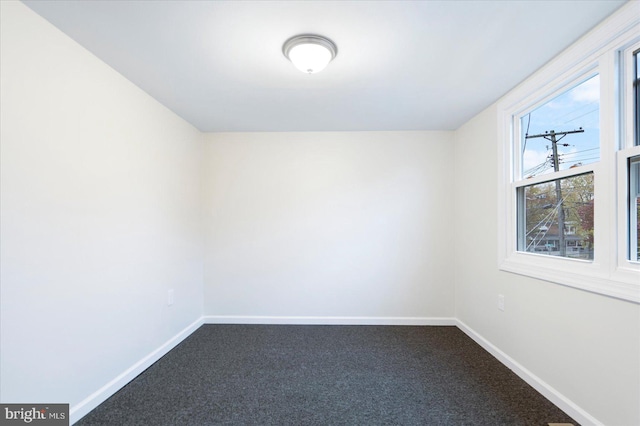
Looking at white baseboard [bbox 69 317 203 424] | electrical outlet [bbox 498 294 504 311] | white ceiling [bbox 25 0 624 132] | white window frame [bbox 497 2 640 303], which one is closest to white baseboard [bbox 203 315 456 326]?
white baseboard [bbox 69 317 203 424]

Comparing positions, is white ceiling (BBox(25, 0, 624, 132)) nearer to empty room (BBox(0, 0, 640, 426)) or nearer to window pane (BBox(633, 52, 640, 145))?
empty room (BBox(0, 0, 640, 426))

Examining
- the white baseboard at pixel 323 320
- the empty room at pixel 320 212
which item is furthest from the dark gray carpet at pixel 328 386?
the white baseboard at pixel 323 320

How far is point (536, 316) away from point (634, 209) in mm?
920

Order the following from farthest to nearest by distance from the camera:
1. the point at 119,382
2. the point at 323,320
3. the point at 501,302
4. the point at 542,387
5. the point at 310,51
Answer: the point at 323,320, the point at 501,302, the point at 119,382, the point at 542,387, the point at 310,51

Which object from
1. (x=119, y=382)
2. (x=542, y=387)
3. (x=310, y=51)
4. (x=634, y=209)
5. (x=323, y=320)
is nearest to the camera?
(x=634, y=209)

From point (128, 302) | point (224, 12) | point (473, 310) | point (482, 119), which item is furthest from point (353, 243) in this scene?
point (224, 12)

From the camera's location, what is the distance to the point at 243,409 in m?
1.76

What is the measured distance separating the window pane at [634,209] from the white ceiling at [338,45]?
811 mm

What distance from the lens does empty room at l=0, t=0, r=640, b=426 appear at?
1.42 m

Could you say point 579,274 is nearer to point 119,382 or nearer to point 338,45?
point 338,45

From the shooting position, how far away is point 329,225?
326 cm

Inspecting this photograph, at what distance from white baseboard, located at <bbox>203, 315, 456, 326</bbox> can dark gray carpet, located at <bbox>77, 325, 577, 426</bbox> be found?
340mm

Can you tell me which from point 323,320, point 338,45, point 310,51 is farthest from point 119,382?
point 338,45

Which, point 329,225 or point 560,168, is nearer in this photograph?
point 560,168
